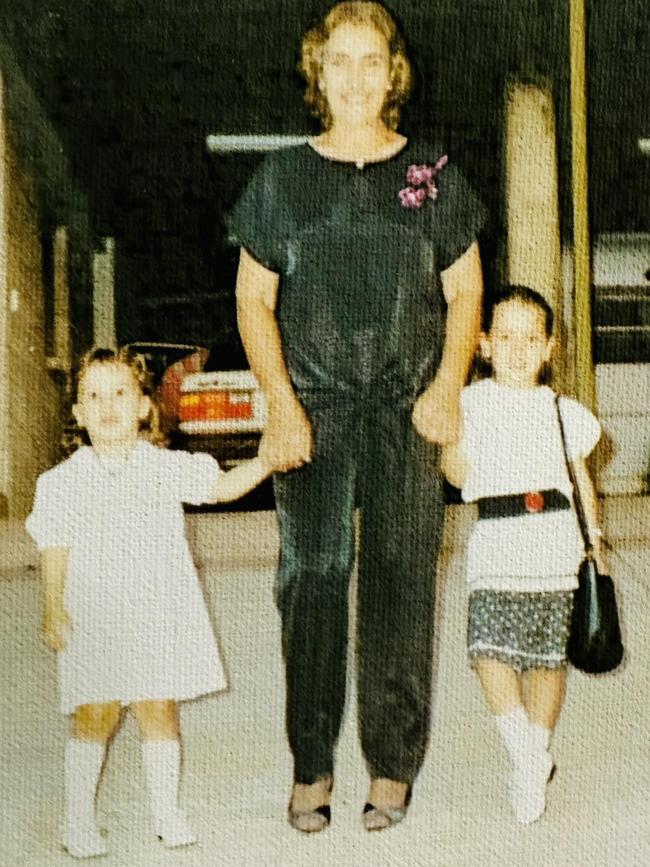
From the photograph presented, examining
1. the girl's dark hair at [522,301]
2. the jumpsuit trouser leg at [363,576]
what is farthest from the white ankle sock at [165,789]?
the girl's dark hair at [522,301]

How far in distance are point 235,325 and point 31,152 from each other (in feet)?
0.90

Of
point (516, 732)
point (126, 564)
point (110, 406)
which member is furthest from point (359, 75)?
point (516, 732)

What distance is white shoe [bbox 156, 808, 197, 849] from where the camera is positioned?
0.80m

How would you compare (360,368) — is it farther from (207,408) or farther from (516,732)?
(516,732)

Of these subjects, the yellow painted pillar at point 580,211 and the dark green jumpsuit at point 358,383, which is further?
the yellow painted pillar at point 580,211

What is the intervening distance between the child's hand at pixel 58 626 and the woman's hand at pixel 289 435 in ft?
A: 0.71

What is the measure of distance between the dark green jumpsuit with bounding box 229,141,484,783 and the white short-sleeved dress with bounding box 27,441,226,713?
90 millimetres

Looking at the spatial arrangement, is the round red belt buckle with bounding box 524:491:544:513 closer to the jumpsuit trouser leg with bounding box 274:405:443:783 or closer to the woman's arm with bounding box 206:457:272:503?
the jumpsuit trouser leg with bounding box 274:405:443:783

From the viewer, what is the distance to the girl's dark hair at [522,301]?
0.82m

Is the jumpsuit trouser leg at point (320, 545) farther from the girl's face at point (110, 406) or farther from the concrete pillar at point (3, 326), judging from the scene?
the concrete pillar at point (3, 326)

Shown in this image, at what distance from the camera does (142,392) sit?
80 centimetres

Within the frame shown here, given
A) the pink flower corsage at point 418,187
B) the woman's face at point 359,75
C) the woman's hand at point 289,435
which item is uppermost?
the woman's face at point 359,75

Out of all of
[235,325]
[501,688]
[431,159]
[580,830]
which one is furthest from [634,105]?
[580,830]

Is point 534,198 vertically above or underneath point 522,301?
above
